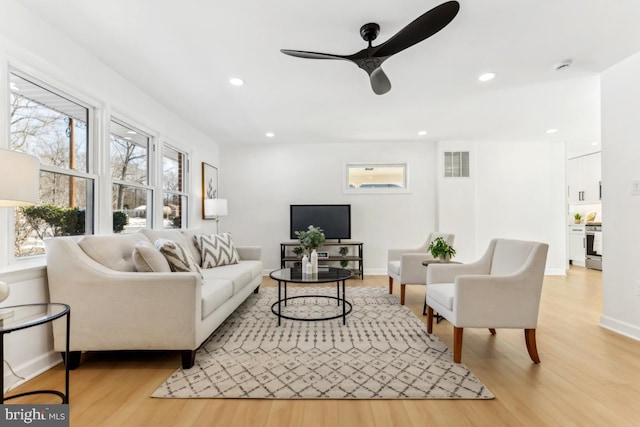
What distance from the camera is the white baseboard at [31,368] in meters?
1.85

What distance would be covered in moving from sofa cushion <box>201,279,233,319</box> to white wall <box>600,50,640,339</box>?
3.51 meters

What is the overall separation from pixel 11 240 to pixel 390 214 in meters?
4.92

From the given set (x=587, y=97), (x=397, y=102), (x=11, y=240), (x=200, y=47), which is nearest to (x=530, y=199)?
(x=587, y=97)


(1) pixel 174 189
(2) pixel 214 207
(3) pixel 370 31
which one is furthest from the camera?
(2) pixel 214 207

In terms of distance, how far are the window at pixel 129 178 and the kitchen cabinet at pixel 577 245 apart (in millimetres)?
7902

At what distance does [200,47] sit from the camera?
245 cm

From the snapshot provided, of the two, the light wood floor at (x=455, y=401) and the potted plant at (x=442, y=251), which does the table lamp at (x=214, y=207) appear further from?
the potted plant at (x=442, y=251)

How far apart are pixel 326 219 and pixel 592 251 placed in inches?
212

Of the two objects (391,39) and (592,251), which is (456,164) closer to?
(592,251)

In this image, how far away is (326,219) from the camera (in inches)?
216

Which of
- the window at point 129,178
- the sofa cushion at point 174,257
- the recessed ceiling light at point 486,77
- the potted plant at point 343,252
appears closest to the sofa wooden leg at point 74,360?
the sofa cushion at point 174,257

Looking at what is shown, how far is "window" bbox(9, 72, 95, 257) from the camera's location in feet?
6.99

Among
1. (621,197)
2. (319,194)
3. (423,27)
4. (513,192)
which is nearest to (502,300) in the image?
(621,197)

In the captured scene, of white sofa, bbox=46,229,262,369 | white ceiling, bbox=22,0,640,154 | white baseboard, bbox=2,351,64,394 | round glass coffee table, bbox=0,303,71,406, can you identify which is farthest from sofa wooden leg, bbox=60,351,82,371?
white ceiling, bbox=22,0,640,154
